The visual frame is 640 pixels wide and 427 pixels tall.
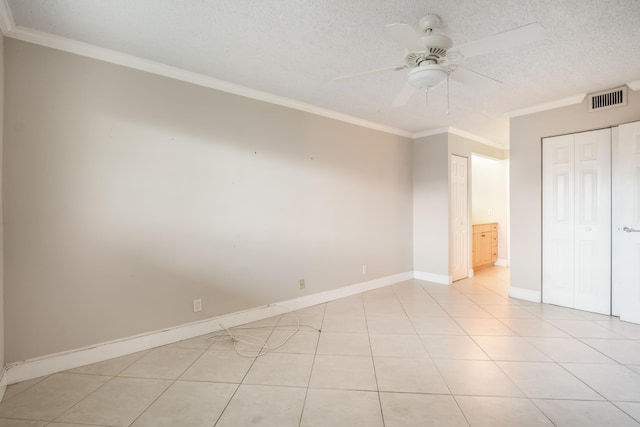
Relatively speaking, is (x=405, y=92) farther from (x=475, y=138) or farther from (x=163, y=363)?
(x=475, y=138)

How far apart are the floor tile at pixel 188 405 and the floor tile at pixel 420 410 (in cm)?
104

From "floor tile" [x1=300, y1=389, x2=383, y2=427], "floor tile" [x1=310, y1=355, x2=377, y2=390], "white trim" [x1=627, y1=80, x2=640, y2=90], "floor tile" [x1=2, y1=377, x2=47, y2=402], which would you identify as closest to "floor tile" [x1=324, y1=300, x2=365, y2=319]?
"floor tile" [x1=310, y1=355, x2=377, y2=390]

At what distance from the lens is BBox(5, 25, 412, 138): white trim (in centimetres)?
215

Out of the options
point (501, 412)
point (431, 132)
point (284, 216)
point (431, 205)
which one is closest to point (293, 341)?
point (284, 216)

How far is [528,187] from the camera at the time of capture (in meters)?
3.90

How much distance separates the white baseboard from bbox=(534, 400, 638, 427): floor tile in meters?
2.44

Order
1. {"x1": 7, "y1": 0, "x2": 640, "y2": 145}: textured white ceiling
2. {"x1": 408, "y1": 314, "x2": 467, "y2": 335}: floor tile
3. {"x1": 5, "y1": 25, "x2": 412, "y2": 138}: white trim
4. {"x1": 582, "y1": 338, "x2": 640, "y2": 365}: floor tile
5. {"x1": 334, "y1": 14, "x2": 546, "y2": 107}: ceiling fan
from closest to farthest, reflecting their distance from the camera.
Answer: {"x1": 334, "y1": 14, "x2": 546, "y2": 107}: ceiling fan
{"x1": 7, "y1": 0, "x2": 640, "y2": 145}: textured white ceiling
{"x1": 5, "y1": 25, "x2": 412, "y2": 138}: white trim
{"x1": 582, "y1": 338, "x2": 640, "y2": 365}: floor tile
{"x1": 408, "y1": 314, "x2": 467, "y2": 335}: floor tile

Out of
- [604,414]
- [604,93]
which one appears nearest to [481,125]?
[604,93]

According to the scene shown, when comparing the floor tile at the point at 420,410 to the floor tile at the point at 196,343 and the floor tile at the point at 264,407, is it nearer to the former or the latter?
the floor tile at the point at 264,407

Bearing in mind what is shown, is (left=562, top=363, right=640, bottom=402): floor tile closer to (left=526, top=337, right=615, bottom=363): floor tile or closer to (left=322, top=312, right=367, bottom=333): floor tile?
(left=526, top=337, right=615, bottom=363): floor tile

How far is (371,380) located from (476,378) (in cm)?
76

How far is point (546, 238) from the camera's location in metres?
3.75

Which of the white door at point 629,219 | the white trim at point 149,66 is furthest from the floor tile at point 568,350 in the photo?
the white trim at point 149,66

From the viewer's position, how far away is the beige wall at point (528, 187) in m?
3.68
